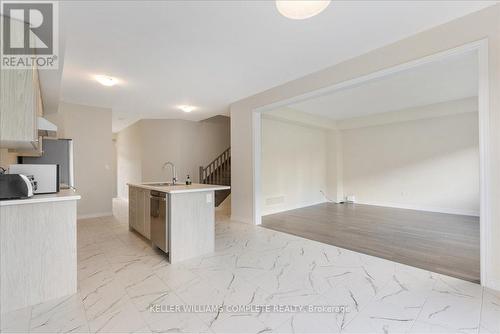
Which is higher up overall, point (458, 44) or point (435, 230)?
point (458, 44)

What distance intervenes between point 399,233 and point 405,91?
2847mm

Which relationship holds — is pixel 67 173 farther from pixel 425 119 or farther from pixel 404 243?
pixel 425 119

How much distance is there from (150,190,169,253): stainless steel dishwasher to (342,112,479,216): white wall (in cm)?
640

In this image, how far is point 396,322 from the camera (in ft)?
5.67

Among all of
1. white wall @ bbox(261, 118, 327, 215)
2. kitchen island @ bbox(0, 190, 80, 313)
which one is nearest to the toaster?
kitchen island @ bbox(0, 190, 80, 313)

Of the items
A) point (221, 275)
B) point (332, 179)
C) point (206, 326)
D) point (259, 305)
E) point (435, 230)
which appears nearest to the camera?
point (206, 326)

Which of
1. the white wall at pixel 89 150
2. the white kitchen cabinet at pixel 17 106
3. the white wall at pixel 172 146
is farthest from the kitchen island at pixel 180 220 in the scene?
the white wall at pixel 172 146

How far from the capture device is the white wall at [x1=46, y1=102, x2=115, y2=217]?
521cm

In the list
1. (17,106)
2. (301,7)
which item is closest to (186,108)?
(17,106)

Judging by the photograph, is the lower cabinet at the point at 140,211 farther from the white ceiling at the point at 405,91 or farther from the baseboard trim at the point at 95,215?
the white ceiling at the point at 405,91

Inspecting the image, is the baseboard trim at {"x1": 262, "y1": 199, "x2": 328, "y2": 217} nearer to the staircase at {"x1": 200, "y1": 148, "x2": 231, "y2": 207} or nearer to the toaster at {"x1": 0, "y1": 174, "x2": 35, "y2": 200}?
the staircase at {"x1": 200, "y1": 148, "x2": 231, "y2": 207}

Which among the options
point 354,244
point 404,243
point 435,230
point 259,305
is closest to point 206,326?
point 259,305

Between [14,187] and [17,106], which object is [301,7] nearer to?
[17,106]

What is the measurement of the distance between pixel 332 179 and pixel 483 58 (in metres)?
5.77
